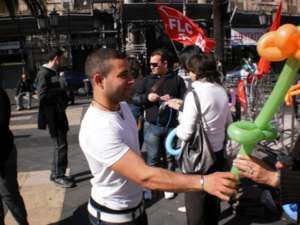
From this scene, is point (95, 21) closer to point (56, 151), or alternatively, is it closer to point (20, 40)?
point (20, 40)

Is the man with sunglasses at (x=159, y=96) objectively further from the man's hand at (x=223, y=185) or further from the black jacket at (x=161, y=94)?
the man's hand at (x=223, y=185)

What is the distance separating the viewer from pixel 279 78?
1.57m

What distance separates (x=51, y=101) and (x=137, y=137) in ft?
11.5

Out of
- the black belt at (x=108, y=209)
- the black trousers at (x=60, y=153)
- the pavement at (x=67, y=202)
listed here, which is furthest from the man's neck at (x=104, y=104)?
the black trousers at (x=60, y=153)

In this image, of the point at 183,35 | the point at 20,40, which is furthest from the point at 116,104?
the point at 20,40

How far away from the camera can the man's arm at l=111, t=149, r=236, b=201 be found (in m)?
1.92

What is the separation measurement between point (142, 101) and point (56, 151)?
5.30ft

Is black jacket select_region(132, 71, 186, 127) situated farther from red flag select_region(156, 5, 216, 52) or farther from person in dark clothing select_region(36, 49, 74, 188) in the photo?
red flag select_region(156, 5, 216, 52)

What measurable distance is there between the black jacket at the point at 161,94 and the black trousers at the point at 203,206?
144 cm

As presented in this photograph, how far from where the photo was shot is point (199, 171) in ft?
12.0

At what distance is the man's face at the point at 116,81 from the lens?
93.7 inches

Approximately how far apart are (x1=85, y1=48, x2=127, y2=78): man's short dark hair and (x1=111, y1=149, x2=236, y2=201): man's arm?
1.48 feet

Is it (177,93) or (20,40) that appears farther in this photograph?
(20,40)

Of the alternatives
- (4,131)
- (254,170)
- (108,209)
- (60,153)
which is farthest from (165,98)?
(254,170)
